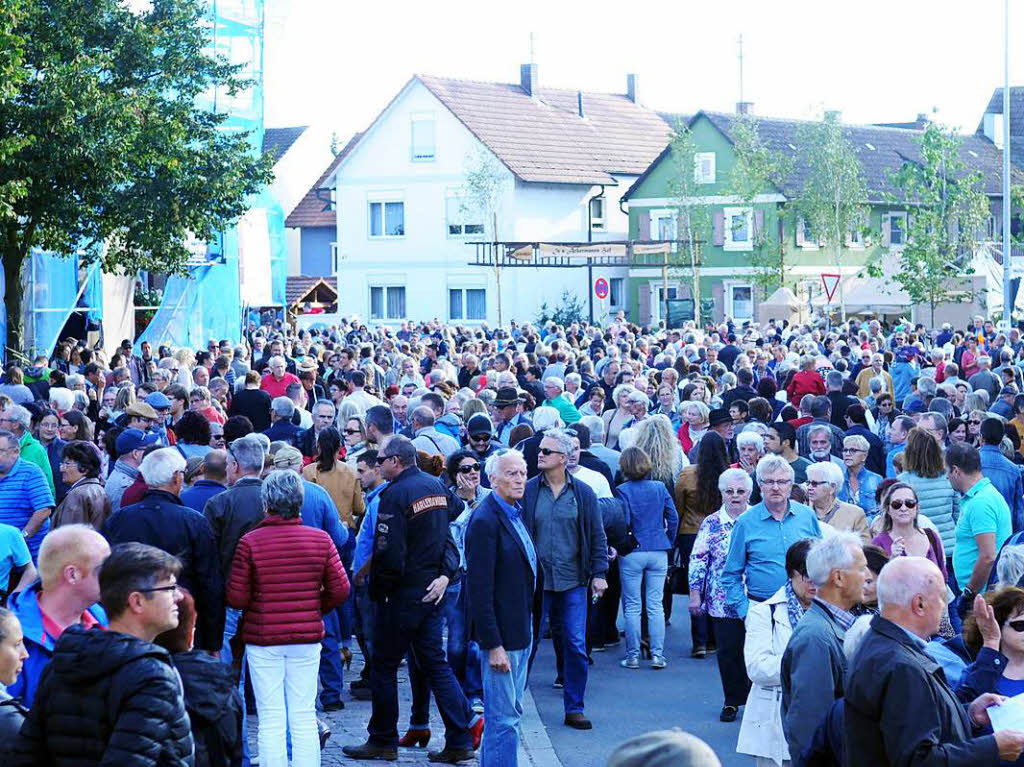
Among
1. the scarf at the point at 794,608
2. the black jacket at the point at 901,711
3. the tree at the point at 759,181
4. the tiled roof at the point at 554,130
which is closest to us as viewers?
the black jacket at the point at 901,711

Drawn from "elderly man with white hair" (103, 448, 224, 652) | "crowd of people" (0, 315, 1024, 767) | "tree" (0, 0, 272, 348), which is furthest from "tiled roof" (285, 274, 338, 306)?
"elderly man with white hair" (103, 448, 224, 652)

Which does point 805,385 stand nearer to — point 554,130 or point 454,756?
point 454,756

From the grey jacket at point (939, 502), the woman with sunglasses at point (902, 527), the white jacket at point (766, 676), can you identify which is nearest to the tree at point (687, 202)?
the grey jacket at point (939, 502)

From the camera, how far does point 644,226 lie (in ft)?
197

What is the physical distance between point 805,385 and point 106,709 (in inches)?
572

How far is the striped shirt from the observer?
9.67 meters

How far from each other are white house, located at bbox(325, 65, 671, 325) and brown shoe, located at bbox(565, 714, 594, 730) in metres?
47.6

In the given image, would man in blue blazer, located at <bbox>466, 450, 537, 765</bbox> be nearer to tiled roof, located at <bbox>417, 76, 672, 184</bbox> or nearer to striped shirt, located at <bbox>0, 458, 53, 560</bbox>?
striped shirt, located at <bbox>0, 458, 53, 560</bbox>

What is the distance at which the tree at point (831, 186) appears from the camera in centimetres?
5331

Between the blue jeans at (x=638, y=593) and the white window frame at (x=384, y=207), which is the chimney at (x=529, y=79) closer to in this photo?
the white window frame at (x=384, y=207)

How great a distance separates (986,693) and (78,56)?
22892 millimetres

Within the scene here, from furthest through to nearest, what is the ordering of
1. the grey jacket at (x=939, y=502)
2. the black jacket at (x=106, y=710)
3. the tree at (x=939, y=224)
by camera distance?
the tree at (x=939, y=224)
the grey jacket at (x=939, y=502)
the black jacket at (x=106, y=710)

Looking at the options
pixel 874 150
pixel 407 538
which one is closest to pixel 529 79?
pixel 874 150

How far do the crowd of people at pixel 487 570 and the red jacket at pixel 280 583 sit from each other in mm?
16
